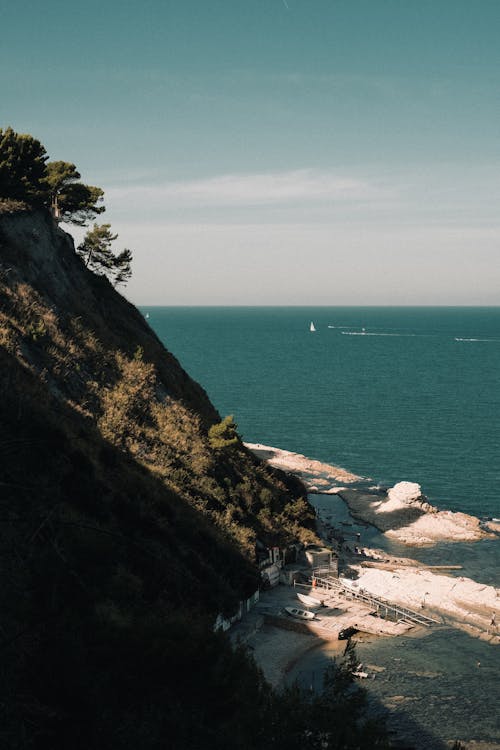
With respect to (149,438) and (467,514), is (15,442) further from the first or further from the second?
(467,514)

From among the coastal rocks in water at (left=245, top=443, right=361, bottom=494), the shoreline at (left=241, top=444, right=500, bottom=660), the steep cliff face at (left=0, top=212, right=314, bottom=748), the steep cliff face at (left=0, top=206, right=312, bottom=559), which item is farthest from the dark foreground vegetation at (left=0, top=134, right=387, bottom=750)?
the coastal rocks in water at (left=245, top=443, right=361, bottom=494)

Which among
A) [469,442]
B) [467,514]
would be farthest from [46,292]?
[469,442]

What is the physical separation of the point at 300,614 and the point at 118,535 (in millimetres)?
46019

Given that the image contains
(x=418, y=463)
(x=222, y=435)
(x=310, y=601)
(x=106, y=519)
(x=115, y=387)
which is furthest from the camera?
(x=418, y=463)

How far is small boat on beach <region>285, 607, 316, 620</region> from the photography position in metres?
47.5

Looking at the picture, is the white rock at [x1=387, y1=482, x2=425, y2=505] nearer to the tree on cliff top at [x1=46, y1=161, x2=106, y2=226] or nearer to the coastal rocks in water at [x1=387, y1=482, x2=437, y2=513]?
the coastal rocks in water at [x1=387, y1=482, x2=437, y2=513]

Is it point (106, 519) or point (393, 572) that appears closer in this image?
point (106, 519)

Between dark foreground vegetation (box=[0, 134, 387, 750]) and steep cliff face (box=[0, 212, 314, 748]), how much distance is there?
96mm

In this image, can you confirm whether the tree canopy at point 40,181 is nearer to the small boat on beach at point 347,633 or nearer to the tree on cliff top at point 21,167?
the tree on cliff top at point 21,167

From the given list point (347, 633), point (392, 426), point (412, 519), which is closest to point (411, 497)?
point (412, 519)

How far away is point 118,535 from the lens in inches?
217

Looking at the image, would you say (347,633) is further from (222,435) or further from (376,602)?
(222,435)

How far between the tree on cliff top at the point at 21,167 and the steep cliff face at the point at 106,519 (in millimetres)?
3387

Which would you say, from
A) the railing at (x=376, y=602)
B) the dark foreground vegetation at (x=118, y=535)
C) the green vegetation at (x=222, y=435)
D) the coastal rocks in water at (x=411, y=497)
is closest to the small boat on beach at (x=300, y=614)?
the dark foreground vegetation at (x=118, y=535)
